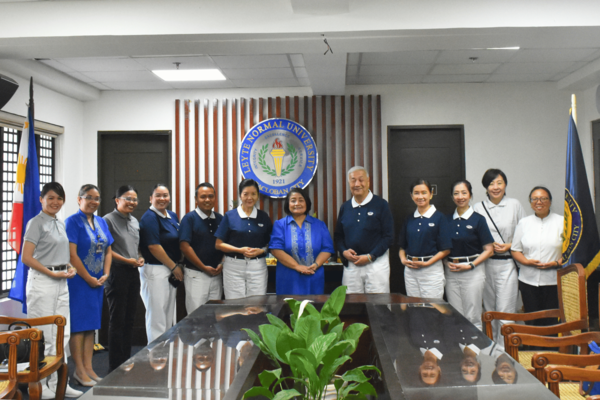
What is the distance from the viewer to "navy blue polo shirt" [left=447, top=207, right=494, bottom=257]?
4020 mm

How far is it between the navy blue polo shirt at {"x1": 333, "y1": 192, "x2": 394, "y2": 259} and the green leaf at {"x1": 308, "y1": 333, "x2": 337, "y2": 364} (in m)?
2.70

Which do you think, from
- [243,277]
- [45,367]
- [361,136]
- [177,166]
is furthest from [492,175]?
[45,367]

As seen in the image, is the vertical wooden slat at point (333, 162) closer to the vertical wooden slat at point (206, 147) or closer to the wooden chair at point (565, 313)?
the vertical wooden slat at point (206, 147)

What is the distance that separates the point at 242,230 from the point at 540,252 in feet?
8.36

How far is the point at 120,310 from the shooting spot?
3.91 meters

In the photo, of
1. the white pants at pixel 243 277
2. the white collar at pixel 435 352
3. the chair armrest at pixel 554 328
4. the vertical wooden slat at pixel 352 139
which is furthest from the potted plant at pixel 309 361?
the vertical wooden slat at pixel 352 139

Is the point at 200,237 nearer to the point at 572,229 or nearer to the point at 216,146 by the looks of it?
the point at 216,146

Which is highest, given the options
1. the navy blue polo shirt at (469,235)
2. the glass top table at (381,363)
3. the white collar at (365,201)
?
the white collar at (365,201)

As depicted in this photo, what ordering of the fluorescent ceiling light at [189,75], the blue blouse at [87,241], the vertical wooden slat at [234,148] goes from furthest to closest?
1. the vertical wooden slat at [234,148]
2. the fluorescent ceiling light at [189,75]
3. the blue blouse at [87,241]

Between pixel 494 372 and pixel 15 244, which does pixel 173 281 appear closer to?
pixel 15 244

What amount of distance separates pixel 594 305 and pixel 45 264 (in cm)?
505

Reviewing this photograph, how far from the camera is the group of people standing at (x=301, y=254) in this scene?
12.9 feet

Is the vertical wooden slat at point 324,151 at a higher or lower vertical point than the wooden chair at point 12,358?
higher

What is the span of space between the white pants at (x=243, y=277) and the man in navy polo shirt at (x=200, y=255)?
163 millimetres
